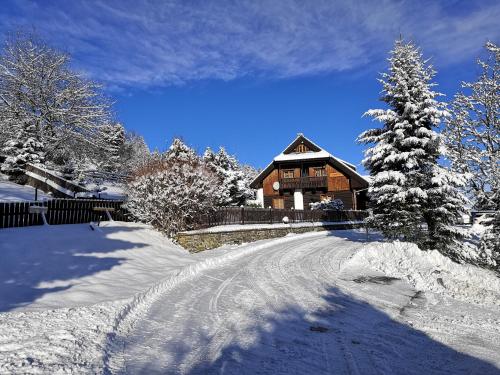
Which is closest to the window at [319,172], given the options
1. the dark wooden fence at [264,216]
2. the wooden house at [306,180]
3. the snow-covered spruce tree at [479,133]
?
the wooden house at [306,180]

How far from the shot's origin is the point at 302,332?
636 centimetres

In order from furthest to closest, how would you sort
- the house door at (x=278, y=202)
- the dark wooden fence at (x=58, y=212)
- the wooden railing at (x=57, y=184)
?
the house door at (x=278, y=202) < the wooden railing at (x=57, y=184) < the dark wooden fence at (x=58, y=212)

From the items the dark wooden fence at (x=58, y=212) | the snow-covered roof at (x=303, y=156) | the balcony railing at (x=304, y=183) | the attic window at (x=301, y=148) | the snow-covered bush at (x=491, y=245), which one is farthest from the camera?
the attic window at (x=301, y=148)

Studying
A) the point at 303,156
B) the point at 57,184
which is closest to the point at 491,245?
the point at 57,184

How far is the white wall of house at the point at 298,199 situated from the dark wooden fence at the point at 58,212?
30.3 metres

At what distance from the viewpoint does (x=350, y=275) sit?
12.1 meters

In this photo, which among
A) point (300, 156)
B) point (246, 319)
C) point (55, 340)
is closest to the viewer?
point (55, 340)

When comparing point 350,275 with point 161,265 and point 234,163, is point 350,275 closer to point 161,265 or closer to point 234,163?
point 161,265

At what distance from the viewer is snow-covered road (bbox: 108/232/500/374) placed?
5012 millimetres

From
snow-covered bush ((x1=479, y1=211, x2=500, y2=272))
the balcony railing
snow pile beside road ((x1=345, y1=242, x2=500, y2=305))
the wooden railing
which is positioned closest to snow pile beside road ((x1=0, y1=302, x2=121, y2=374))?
snow pile beside road ((x1=345, y1=242, x2=500, y2=305))

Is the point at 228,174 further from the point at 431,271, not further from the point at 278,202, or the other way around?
the point at 431,271

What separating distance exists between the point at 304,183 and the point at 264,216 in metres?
20.1

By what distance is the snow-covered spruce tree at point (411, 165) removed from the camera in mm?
15922

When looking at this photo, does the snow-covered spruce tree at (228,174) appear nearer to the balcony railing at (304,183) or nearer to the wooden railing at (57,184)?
the balcony railing at (304,183)
